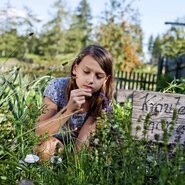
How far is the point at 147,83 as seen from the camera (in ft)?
53.7

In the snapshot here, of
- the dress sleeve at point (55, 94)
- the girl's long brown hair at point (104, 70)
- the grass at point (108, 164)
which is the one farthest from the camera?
the dress sleeve at point (55, 94)

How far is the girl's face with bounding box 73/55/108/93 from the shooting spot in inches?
96.6

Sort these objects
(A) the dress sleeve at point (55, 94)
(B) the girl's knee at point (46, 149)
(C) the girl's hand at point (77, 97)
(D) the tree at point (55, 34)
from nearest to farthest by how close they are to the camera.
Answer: (C) the girl's hand at point (77, 97), (B) the girl's knee at point (46, 149), (A) the dress sleeve at point (55, 94), (D) the tree at point (55, 34)

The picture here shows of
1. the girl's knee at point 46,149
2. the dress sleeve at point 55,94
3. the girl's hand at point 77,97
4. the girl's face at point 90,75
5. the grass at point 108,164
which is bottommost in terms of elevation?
the girl's knee at point 46,149

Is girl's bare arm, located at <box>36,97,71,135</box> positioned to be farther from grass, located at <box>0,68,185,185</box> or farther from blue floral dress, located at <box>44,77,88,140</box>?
grass, located at <box>0,68,185,185</box>

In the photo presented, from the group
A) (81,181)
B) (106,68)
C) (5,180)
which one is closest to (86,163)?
(81,181)

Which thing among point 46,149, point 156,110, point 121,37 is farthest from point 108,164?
point 121,37

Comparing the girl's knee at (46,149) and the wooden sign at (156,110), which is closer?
the wooden sign at (156,110)

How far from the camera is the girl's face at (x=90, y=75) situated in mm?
2453

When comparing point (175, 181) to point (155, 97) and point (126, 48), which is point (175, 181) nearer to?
point (155, 97)

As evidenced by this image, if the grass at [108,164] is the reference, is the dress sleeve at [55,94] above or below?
above

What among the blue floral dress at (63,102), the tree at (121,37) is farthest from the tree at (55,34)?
the blue floral dress at (63,102)

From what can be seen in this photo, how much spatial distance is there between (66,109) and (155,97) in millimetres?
548

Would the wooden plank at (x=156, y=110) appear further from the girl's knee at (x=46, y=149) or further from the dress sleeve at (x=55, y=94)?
the dress sleeve at (x=55, y=94)
